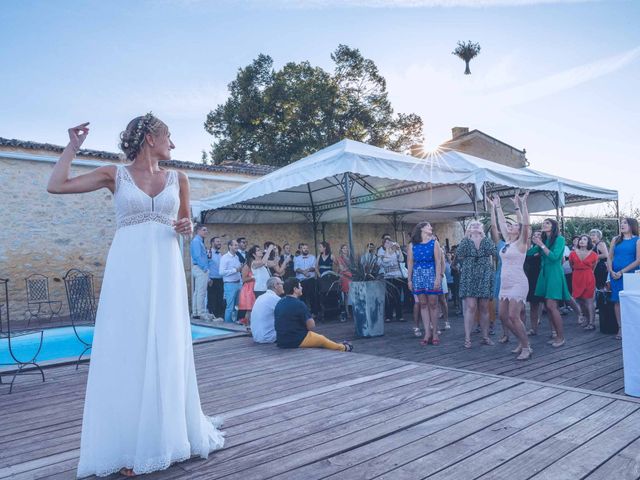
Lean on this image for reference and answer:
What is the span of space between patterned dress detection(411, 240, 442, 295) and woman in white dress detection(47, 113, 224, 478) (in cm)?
419

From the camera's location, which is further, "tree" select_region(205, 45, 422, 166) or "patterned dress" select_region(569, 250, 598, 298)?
"tree" select_region(205, 45, 422, 166)

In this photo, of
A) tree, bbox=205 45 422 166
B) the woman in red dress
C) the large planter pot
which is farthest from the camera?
tree, bbox=205 45 422 166

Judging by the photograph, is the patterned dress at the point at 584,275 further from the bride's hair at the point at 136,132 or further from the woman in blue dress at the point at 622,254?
the bride's hair at the point at 136,132

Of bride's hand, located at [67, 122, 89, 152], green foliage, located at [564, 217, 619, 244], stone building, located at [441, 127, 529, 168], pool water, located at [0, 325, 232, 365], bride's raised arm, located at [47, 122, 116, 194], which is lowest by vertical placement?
pool water, located at [0, 325, 232, 365]

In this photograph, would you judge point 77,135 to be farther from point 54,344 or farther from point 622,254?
point 54,344

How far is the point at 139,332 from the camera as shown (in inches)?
88.9

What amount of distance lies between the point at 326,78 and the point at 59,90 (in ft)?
73.8

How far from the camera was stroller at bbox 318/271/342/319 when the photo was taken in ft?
29.8

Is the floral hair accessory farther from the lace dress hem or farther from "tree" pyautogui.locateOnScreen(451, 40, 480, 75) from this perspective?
"tree" pyautogui.locateOnScreen(451, 40, 480, 75)

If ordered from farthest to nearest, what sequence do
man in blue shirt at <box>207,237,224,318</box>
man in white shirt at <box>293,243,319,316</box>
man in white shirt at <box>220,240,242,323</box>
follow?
man in blue shirt at <box>207,237,224,318</box> → man in white shirt at <box>293,243,319,316</box> → man in white shirt at <box>220,240,242,323</box>

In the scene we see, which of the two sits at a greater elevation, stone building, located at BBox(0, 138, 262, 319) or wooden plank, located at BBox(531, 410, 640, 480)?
stone building, located at BBox(0, 138, 262, 319)

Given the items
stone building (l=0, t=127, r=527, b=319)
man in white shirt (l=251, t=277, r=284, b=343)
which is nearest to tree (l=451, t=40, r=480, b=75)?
stone building (l=0, t=127, r=527, b=319)

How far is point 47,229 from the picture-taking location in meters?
11.3

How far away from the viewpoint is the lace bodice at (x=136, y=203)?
232 cm
